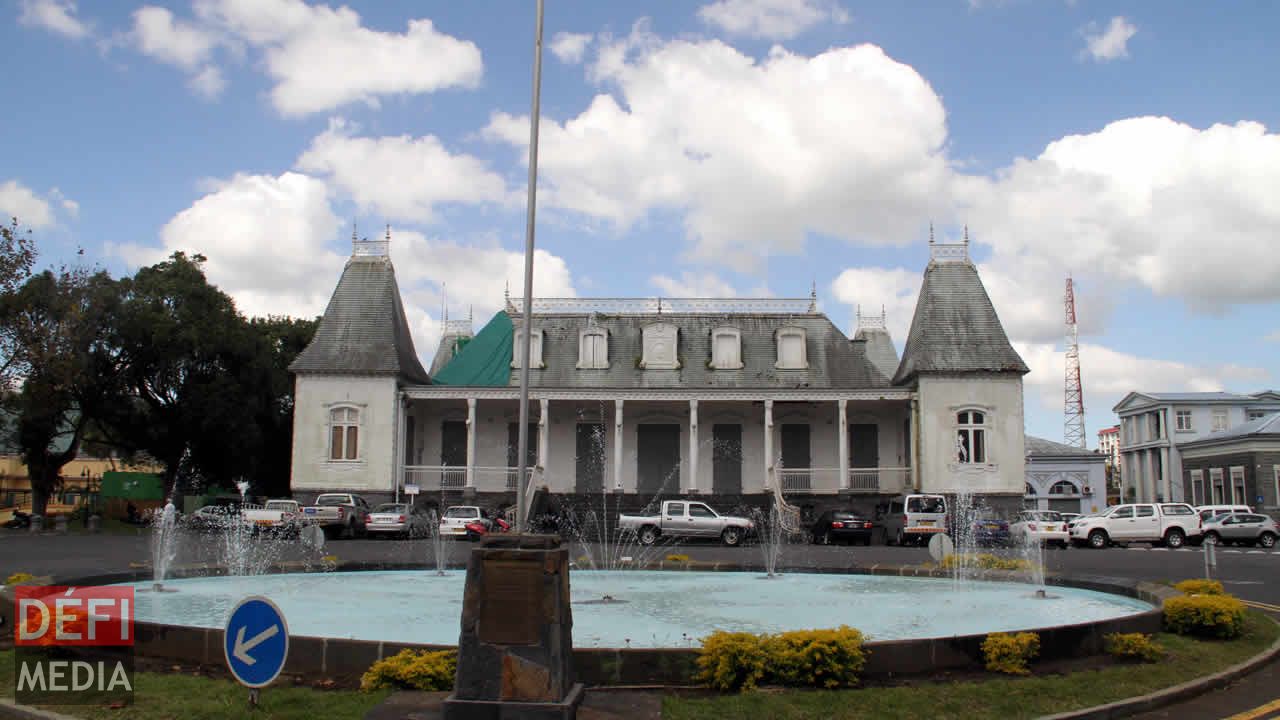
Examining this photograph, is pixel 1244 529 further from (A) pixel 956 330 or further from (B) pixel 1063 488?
(B) pixel 1063 488

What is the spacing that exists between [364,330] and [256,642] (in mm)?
33192

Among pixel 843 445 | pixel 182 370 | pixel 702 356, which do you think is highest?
pixel 702 356

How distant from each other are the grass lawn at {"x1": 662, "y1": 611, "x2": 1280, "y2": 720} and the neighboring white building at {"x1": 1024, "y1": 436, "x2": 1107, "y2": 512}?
191ft

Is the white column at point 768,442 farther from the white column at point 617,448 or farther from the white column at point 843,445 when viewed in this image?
the white column at point 617,448

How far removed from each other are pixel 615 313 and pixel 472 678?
35.0 m

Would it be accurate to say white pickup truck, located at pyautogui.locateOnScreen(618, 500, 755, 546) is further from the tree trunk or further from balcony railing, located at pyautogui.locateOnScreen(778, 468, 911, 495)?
the tree trunk

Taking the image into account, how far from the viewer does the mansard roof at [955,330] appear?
3669 centimetres

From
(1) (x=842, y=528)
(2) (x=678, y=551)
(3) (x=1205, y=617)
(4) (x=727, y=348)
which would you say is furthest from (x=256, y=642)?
(4) (x=727, y=348)

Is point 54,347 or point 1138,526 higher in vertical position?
point 54,347

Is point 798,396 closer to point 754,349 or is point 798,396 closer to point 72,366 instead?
point 754,349

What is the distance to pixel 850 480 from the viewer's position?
3891cm

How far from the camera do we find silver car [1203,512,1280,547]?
34.4 m

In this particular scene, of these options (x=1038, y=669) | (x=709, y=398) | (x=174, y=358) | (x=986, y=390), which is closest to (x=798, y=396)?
(x=709, y=398)

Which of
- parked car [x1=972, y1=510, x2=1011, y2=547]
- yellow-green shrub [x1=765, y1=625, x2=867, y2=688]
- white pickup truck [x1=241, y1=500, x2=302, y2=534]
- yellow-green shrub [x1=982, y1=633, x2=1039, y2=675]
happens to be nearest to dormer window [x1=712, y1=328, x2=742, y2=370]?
parked car [x1=972, y1=510, x2=1011, y2=547]
